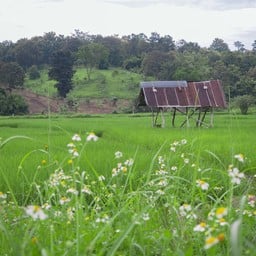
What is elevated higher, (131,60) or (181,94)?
(131,60)

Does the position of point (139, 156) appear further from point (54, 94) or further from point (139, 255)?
point (54, 94)

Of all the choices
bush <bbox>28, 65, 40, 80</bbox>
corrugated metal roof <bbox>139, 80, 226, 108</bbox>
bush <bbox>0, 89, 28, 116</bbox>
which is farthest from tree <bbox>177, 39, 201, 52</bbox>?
corrugated metal roof <bbox>139, 80, 226, 108</bbox>

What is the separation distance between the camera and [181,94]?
20922 mm

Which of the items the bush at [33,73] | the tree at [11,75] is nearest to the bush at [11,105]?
the tree at [11,75]

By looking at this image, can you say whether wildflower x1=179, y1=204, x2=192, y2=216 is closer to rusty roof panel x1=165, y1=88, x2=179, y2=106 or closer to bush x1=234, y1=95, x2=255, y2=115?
rusty roof panel x1=165, y1=88, x2=179, y2=106

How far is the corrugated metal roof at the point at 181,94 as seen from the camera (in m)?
20.5

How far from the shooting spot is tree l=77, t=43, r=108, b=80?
55831mm

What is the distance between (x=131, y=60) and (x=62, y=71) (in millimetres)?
12919

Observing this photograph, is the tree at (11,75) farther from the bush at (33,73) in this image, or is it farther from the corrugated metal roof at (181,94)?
the corrugated metal roof at (181,94)

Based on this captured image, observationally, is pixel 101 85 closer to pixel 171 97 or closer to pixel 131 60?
pixel 131 60

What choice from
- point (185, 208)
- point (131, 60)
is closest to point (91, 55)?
point (131, 60)

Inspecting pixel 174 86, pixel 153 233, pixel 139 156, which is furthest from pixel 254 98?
pixel 153 233

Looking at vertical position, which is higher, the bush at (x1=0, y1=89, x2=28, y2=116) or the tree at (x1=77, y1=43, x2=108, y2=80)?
the tree at (x1=77, y1=43, x2=108, y2=80)

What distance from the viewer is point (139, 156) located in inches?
333
